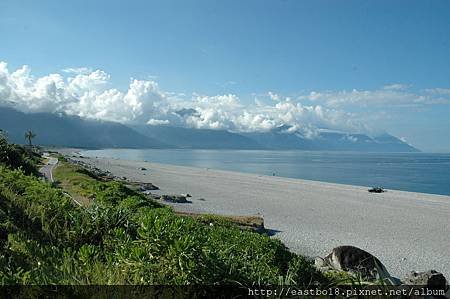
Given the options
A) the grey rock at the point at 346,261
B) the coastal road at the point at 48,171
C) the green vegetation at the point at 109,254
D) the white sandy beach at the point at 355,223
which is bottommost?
the white sandy beach at the point at 355,223

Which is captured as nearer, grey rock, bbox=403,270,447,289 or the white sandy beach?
grey rock, bbox=403,270,447,289

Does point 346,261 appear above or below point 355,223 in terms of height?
above

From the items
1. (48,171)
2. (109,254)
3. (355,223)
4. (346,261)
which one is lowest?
(355,223)

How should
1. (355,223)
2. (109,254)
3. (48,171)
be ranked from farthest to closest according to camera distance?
(48,171) → (355,223) → (109,254)

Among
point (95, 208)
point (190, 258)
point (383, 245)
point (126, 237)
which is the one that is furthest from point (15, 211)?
point (383, 245)

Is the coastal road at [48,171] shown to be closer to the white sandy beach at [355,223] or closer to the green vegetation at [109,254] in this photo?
the white sandy beach at [355,223]

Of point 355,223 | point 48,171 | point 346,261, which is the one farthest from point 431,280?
point 48,171

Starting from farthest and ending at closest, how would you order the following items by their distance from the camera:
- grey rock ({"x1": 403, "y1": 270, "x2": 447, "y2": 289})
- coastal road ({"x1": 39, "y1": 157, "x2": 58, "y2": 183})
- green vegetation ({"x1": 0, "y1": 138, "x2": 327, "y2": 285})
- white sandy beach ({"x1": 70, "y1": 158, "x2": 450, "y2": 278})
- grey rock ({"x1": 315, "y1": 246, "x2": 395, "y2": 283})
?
1. coastal road ({"x1": 39, "y1": 157, "x2": 58, "y2": 183})
2. white sandy beach ({"x1": 70, "y1": 158, "x2": 450, "y2": 278})
3. grey rock ({"x1": 315, "y1": 246, "x2": 395, "y2": 283})
4. grey rock ({"x1": 403, "y1": 270, "x2": 447, "y2": 289})
5. green vegetation ({"x1": 0, "y1": 138, "x2": 327, "y2": 285})

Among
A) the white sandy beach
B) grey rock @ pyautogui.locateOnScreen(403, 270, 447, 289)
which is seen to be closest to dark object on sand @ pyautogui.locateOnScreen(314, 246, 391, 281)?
the white sandy beach

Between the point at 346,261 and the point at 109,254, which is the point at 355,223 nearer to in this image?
the point at 346,261

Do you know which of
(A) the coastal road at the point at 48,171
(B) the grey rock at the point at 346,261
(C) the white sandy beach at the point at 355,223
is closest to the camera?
(B) the grey rock at the point at 346,261

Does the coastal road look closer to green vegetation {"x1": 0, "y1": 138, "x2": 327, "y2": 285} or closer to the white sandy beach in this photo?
the white sandy beach

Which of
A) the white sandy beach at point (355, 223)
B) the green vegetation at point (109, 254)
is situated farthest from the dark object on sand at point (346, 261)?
the green vegetation at point (109, 254)

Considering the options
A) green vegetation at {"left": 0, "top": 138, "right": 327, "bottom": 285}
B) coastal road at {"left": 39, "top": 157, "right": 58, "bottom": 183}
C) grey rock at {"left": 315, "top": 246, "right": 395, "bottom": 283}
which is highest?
green vegetation at {"left": 0, "top": 138, "right": 327, "bottom": 285}
